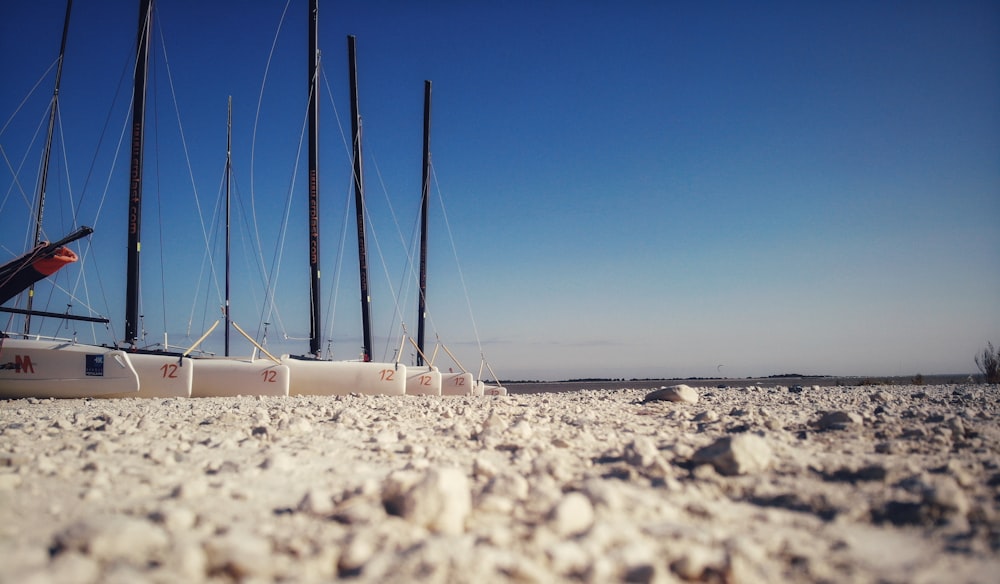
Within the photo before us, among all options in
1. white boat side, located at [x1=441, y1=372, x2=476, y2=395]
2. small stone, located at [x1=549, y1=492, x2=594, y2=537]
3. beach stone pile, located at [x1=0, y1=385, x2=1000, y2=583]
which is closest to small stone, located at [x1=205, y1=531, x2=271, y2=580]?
beach stone pile, located at [x1=0, y1=385, x2=1000, y2=583]

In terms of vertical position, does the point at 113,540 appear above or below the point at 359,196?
below

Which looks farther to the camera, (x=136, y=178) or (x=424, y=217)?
(x=424, y=217)

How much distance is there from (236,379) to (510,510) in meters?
12.0

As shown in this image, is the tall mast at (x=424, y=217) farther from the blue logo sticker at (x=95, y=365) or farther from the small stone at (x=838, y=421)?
the small stone at (x=838, y=421)

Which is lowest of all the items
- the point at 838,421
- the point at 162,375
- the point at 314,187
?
the point at 162,375

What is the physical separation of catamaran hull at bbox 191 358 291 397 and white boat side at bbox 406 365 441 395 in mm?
3754

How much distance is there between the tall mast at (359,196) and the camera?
69.6ft

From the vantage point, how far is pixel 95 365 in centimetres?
1116

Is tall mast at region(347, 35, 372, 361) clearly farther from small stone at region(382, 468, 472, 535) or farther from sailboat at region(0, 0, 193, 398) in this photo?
small stone at region(382, 468, 472, 535)

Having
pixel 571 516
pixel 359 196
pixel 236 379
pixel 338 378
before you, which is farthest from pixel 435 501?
pixel 359 196

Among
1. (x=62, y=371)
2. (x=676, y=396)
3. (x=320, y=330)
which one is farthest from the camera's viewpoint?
(x=320, y=330)

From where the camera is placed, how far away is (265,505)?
93.4 inches

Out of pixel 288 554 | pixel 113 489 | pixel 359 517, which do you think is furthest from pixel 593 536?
pixel 113 489

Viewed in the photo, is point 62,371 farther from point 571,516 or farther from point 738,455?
point 738,455
